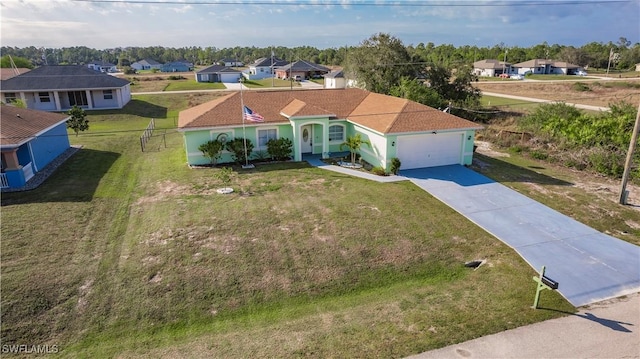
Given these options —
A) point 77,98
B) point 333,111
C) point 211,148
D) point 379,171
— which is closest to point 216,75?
point 77,98

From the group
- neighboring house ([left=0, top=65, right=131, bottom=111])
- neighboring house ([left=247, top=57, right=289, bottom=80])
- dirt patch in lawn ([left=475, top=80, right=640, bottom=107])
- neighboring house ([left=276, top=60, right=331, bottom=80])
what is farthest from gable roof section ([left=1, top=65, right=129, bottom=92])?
dirt patch in lawn ([left=475, top=80, right=640, bottom=107])

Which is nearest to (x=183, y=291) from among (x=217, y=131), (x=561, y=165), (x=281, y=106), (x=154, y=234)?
(x=154, y=234)

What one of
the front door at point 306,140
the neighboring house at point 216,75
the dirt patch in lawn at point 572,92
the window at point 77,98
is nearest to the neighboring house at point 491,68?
the dirt patch in lawn at point 572,92

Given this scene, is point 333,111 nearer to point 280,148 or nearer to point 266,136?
point 280,148

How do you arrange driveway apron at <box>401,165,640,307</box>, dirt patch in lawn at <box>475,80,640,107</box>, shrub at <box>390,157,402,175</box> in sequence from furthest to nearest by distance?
dirt patch in lawn at <box>475,80,640,107</box>, shrub at <box>390,157,402,175</box>, driveway apron at <box>401,165,640,307</box>

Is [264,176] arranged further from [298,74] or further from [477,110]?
[298,74]

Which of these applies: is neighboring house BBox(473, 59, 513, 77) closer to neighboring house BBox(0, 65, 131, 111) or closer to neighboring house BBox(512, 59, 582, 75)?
neighboring house BBox(512, 59, 582, 75)
